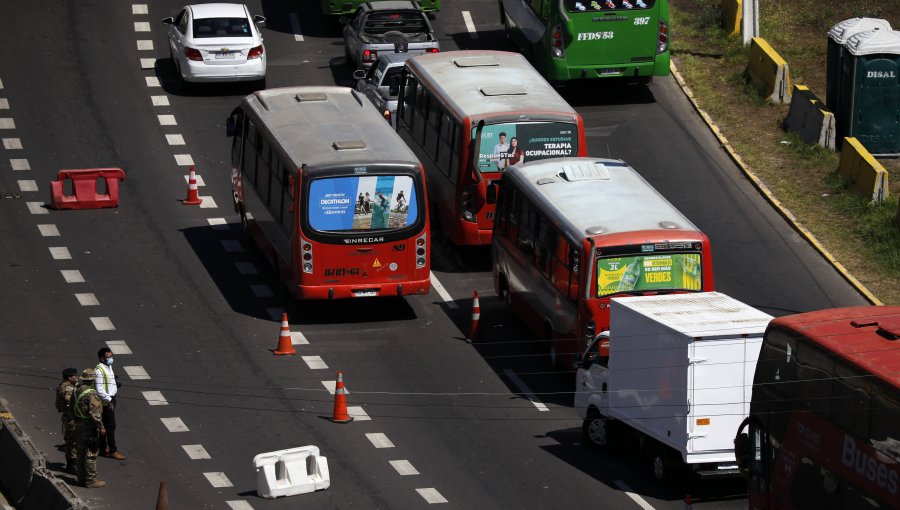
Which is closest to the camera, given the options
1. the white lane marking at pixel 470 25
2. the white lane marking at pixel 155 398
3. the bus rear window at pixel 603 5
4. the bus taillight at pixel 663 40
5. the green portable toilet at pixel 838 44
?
the white lane marking at pixel 155 398

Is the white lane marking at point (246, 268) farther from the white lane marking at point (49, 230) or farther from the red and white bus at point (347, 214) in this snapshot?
the white lane marking at point (49, 230)

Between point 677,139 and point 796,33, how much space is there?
7.41m

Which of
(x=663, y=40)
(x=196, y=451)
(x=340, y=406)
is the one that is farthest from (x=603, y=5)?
(x=196, y=451)

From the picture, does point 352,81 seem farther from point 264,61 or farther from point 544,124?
point 544,124

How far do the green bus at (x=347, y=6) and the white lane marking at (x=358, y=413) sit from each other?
1821 centimetres

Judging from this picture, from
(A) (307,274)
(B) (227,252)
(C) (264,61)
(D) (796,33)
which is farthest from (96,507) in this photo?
(D) (796,33)

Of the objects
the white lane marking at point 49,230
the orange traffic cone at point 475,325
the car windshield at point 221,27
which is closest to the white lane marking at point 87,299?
the white lane marking at point 49,230

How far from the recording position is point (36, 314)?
1195 inches

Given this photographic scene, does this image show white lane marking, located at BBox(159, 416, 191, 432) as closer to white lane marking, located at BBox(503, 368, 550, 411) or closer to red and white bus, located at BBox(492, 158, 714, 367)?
white lane marking, located at BBox(503, 368, 550, 411)

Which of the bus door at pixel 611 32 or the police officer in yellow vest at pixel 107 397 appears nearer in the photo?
the police officer in yellow vest at pixel 107 397

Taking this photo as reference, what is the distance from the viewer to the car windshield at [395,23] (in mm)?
41500

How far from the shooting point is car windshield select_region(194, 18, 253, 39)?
133ft

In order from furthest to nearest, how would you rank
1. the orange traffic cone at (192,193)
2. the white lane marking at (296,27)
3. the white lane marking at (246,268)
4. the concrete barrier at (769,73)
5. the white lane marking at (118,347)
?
1. the white lane marking at (296,27)
2. the concrete barrier at (769,73)
3. the orange traffic cone at (192,193)
4. the white lane marking at (246,268)
5. the white lane marking at (118,347)

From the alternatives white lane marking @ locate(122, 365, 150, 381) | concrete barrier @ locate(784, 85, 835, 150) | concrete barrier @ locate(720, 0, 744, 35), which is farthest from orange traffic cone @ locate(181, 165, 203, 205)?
concrete barrier @ locate(720, 0, 744, 35)
